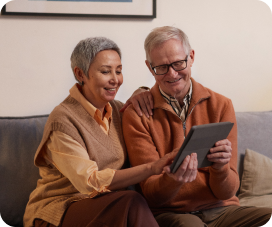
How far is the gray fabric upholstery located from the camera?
1.95 m

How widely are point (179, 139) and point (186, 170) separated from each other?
0.29 meters

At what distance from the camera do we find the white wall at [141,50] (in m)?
1.95

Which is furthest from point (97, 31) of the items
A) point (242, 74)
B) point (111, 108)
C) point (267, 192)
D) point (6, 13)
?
point (267, 192)

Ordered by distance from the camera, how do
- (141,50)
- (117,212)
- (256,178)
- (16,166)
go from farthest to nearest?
(141,50), (256,178), (16,166), (117,212)

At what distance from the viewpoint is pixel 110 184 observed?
1.28 metres

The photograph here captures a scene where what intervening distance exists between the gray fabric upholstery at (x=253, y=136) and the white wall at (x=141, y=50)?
32 cm

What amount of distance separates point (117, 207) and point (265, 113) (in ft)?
4.30

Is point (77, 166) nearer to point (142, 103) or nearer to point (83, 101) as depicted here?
point (83, 101)

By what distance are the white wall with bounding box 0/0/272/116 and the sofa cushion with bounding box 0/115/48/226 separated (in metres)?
0.26

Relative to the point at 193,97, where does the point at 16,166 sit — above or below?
below

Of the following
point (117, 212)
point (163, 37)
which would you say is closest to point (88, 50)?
point (163, 37)

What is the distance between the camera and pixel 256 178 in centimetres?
185

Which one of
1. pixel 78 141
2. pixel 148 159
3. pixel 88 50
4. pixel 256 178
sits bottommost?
pixel 256 178

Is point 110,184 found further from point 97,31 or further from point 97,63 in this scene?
point 97,31
